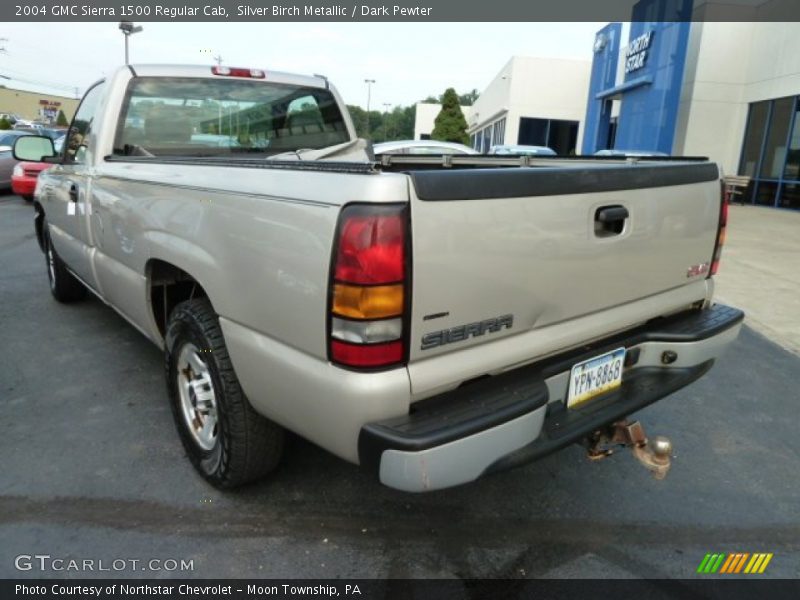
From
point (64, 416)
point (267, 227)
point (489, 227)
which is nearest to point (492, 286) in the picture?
point (489, 227)

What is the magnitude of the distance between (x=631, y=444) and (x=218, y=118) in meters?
3.15

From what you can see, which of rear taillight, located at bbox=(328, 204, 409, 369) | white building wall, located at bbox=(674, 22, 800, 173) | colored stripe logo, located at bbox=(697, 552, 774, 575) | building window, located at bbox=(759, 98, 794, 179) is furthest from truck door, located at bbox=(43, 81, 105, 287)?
white building wall, located at bbox=(674, 22, 800, 173)

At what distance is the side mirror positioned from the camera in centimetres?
478

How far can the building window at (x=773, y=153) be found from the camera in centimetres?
1555

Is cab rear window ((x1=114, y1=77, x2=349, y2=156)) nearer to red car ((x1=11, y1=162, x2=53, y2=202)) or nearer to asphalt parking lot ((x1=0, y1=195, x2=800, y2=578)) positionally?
asphalt parking lot ((x1=0, y1=195, x2=800, y2=578))

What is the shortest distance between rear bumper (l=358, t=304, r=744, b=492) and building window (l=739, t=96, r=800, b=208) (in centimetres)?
1569

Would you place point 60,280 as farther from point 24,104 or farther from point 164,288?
point 24,104

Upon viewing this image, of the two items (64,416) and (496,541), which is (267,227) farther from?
(64,416)

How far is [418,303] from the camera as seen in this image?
6.16ft

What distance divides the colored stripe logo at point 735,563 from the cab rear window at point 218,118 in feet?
11.2

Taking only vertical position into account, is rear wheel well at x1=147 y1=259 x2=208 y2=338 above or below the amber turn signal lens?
below

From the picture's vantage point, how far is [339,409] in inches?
74.9

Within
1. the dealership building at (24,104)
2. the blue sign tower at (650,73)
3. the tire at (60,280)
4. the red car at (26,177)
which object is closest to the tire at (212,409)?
the tire at (60,280)

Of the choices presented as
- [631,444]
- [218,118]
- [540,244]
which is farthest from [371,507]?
[218,118]
